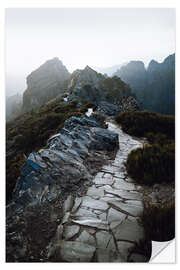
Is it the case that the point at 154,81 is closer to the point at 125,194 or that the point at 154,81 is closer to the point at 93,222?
the point at 125,194

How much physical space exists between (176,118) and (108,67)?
6.98 feet

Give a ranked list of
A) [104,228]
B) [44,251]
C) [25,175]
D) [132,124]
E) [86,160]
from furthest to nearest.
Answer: [132,124]
[86,160]
[25,175]
[104,228]
[44,251]

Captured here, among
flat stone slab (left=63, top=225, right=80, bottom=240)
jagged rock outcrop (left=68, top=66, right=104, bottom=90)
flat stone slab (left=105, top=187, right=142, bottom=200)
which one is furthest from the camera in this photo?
jagged rock outcrop (left=68, top=66, right=104, bottom=90)

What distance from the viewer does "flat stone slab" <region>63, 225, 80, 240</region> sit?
2.33 meters

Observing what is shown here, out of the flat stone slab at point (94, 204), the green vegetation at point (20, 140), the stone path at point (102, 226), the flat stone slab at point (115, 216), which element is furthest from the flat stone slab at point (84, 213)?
the green vegetation at point (20, 140)

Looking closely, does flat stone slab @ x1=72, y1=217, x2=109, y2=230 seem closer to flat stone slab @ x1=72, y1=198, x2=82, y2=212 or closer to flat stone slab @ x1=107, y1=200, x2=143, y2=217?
flat stone slab @ x1=72, y1=198, x2=82, y2=212

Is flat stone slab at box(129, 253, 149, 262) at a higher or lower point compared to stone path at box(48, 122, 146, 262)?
lower

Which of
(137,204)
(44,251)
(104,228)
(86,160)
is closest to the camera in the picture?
(44,251)

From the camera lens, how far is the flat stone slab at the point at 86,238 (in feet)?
7.45

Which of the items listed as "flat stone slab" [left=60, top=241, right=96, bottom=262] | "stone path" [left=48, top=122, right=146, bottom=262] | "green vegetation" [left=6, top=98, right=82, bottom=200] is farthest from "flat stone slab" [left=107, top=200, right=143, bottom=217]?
"green vegetation" [left=6, top=98, right=82, bottom=200]

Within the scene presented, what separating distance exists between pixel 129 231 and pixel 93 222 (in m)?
0.53

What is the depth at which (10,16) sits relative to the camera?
3.82 m
